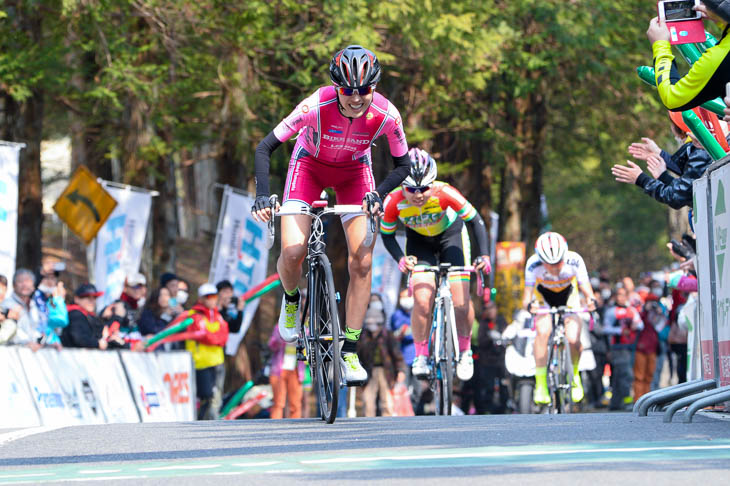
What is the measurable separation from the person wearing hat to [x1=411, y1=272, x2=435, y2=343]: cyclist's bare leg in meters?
5.30

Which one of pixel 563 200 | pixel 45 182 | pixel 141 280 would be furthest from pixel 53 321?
pixel 563 200

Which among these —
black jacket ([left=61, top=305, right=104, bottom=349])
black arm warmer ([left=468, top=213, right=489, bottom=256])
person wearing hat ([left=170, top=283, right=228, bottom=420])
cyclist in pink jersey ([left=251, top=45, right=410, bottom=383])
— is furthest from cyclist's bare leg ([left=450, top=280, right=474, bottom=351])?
person wearing hat ([left=170, top=283, right=228, bottom=420])

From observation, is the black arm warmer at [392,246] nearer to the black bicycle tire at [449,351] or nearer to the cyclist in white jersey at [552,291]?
the black bicycle tire at [449,351]

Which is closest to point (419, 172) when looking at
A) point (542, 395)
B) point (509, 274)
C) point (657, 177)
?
point (542, 395)

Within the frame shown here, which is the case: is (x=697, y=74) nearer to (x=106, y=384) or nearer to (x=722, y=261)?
(x=722, y=261)

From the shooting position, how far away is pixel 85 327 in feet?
50.6

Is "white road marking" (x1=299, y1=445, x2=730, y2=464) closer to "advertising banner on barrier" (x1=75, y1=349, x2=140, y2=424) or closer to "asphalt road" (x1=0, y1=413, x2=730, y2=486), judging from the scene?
"asphalt road" (x1=0, y1=413, x2=730, y2=486)

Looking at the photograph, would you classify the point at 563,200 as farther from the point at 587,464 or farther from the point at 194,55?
the point at 587,464

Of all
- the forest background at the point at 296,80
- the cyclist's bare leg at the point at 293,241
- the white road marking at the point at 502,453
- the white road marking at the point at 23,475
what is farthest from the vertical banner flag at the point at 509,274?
the white road marking at the point at 23,475

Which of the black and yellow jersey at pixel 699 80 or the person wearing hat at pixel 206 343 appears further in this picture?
the person wearing hat at pixel 206 343

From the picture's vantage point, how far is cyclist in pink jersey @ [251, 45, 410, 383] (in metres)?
8.60

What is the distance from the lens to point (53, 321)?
49.4 ft

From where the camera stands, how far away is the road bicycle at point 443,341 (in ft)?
39.8

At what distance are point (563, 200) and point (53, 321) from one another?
35790 millimetres
